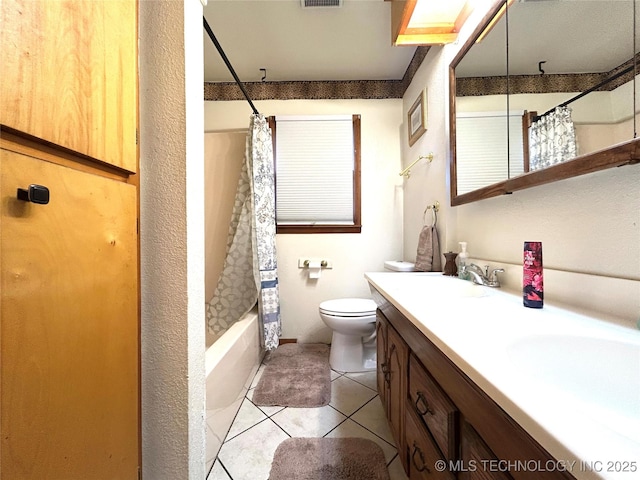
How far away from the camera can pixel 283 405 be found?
4.68 feet

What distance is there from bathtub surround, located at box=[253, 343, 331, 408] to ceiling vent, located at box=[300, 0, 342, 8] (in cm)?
237

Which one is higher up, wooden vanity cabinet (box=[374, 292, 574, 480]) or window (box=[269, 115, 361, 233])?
window (box=[269, 115, 361, 233])

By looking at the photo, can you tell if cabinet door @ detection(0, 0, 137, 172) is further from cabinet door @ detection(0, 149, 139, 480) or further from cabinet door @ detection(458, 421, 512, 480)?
cabinet door @ detection(458, 421, 512, 480)

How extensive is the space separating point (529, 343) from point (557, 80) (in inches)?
31.4

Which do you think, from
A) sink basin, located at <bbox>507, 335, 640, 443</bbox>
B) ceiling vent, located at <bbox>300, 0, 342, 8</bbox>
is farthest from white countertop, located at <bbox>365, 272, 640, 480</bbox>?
ceiling vent, located at <bbox>300, 0, 342, 8</bbox>

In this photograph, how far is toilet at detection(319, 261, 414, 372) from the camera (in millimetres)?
1628

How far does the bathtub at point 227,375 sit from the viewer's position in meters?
1.06

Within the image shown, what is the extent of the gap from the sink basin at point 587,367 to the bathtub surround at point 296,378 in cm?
121

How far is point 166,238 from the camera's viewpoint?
738 mm

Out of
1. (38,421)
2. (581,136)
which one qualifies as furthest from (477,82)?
→ (38,421)

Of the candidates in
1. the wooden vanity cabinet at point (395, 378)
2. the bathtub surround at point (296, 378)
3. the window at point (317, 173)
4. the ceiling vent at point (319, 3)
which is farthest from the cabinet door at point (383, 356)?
the ceiling vent at point (319, 3)

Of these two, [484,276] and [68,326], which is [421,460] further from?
[68,326]

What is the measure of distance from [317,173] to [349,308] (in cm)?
121

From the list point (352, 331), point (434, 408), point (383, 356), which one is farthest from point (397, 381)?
point (352, 331)
